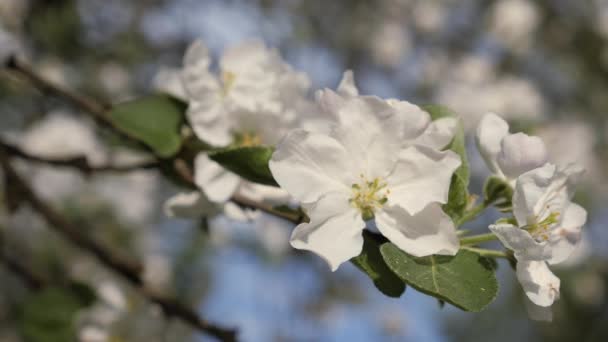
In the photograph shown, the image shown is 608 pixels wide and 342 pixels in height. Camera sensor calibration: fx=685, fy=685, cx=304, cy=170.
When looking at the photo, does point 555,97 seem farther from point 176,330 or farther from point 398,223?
point 398,223

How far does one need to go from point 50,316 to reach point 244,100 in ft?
2.01

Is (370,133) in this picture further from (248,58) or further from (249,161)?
(248,58)

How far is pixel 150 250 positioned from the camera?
107 inches

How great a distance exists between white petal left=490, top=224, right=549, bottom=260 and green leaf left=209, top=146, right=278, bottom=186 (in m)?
0.23

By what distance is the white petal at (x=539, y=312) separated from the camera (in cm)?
67

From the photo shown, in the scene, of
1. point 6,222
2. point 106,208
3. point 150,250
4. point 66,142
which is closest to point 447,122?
point 66,142

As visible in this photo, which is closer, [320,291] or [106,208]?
[106,208]

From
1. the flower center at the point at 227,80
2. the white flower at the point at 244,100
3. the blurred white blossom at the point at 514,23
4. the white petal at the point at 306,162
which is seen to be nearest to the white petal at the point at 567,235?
the white petal at the point at 306,162

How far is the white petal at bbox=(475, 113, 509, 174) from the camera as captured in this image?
2.36 feet

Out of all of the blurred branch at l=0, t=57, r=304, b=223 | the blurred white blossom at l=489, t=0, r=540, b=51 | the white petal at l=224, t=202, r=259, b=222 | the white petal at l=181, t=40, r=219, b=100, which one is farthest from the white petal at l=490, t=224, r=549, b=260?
the blurred white blossom at l=489, t=0, r=540, b=51

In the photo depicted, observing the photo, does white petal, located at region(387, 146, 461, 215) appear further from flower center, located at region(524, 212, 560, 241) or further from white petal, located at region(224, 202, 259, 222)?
white petal, located at region(224, 202, 259, 222)

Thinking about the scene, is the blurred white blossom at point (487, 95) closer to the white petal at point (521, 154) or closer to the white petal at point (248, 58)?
the white petal at point (248, 58)

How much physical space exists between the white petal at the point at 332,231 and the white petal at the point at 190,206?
0.25m

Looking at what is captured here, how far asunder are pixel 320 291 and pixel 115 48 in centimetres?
202
